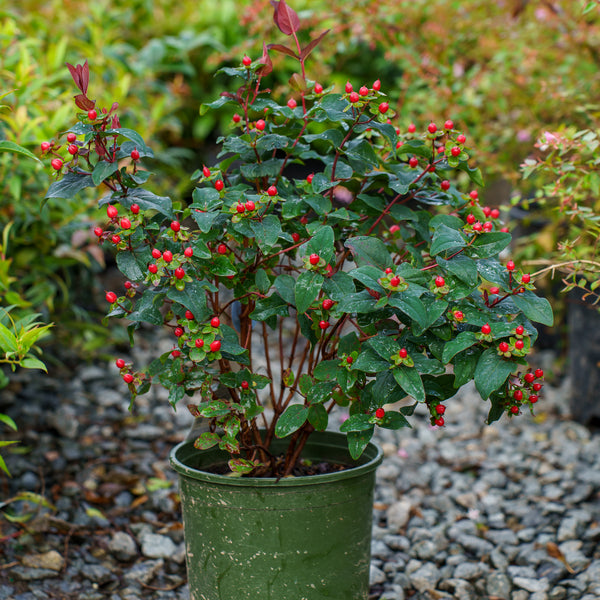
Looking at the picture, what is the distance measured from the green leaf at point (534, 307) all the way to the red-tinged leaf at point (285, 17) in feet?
2.08

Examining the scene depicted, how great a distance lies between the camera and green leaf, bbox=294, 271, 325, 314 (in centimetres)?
110

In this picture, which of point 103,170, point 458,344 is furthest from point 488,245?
point 103,170

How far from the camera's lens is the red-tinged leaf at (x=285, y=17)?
1224mm

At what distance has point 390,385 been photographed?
1.16 meters

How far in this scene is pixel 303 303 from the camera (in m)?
1.10

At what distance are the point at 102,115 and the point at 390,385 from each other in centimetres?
67

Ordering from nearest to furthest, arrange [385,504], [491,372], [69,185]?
[491,372] → [69,185] → [385,504]

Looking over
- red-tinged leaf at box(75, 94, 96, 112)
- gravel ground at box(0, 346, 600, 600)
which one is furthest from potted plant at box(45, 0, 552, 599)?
gravel ground at box(0, 346, 600, 600)

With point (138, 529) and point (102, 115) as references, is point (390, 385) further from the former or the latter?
point (138, 529)

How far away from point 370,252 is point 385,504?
121 cm

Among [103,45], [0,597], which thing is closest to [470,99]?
[103,45]

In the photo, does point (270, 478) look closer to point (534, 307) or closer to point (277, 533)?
point (277, 533)

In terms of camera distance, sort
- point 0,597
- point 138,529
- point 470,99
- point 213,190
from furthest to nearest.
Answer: point 470,99 < point 138,529 < point 0,597 < point 213,190

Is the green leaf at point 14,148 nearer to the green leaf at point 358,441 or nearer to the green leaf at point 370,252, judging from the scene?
the green leaf at point 370,252
